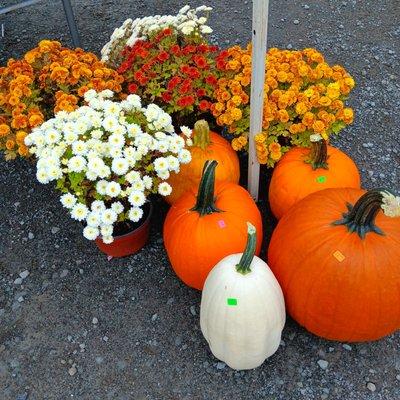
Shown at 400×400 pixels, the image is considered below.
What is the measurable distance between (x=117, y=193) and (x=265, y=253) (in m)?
0.85

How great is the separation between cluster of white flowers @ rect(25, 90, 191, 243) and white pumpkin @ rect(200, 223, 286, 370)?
48 cm

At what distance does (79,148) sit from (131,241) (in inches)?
22.2

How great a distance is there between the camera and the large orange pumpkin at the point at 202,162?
7.26ft

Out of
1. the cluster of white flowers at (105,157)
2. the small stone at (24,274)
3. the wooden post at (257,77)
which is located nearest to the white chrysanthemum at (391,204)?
the wooden post at (257,77)

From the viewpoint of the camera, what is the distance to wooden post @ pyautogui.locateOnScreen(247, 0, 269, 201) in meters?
1.77


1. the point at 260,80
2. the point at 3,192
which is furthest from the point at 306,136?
the point at 3,192

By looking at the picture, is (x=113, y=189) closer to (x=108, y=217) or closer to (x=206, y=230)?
(x=108, y=217)

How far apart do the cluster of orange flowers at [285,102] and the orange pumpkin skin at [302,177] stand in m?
0.06

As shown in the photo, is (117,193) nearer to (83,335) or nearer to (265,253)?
(83,335)

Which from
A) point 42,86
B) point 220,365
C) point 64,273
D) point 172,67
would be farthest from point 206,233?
point 42,86

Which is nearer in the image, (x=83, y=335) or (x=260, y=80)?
(x=260, y=80)

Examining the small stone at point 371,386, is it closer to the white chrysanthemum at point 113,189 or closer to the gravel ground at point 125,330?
the gravel ground at point 125,330

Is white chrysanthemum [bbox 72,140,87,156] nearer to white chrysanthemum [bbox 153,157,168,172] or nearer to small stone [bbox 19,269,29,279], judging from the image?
white chrysanthemum [bbox 153,157,168,172]

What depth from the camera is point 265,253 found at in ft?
7.84
